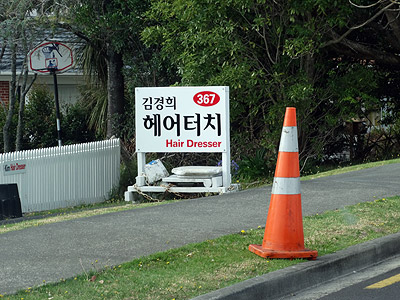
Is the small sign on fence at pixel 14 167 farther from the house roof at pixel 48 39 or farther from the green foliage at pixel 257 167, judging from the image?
the house roof at pixel 48 39

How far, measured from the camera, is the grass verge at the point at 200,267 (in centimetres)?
562

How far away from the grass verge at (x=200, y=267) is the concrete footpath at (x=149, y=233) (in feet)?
0.65

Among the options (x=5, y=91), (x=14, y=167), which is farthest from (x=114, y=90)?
(x=5, y=91)

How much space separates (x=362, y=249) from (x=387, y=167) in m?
6.77

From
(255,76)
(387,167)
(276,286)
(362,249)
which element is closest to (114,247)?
(276,286)

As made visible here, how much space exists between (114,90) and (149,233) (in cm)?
1239

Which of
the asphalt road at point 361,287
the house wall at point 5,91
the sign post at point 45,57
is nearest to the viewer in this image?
the asphalt road at point 361,287

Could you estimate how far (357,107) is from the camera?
16359 millimetres

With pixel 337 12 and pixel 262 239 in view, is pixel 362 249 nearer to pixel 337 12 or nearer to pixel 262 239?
pixel 262 239

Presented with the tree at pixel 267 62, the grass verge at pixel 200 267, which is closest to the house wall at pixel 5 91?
the tree at pixel 267 62

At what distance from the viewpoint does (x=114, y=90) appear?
19891 mm

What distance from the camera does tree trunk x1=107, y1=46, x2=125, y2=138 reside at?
1966cm

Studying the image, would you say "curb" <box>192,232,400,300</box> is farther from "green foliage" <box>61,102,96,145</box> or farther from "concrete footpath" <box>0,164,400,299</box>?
"green foliage" <box>61,102,96,145</box>

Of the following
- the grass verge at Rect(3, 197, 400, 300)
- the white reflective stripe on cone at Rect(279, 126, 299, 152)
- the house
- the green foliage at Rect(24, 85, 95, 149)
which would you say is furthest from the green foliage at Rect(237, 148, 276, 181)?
the house
